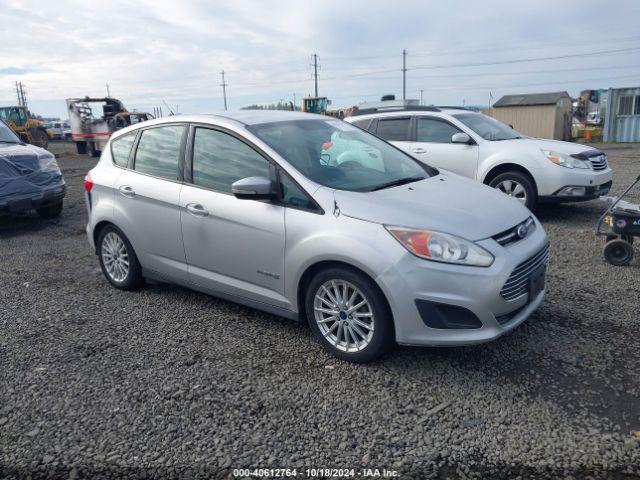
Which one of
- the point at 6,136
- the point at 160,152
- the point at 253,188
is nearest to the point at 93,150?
the point at 6,136

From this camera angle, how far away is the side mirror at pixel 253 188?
3676 millimetres

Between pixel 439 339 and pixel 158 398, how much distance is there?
178 cm

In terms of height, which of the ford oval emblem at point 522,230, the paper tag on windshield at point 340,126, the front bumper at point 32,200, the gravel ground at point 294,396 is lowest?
the gravel ground at point 294,396

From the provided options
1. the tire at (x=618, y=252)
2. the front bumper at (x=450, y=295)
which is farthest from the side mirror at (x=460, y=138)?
the front bumper at (x=450, y=295)

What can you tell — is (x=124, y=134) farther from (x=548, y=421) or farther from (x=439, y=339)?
(x=548, y=421)

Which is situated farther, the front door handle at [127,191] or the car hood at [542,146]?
the car hood at [542,146]

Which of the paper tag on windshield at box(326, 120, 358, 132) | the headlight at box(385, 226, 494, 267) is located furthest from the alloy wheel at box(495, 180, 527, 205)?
the headlight at box(385, 226, 494, 267)

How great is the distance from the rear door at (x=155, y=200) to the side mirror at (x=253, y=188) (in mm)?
856

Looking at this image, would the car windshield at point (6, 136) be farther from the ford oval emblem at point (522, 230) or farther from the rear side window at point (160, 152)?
the ford oval emblem at point (522, 230)

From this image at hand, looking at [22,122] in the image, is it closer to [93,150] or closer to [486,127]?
[93,150]

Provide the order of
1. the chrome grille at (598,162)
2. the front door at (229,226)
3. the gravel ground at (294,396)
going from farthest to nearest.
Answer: the chrome grille at (598,162) < the front door at (229,226) < the gravel ground at (294,396)

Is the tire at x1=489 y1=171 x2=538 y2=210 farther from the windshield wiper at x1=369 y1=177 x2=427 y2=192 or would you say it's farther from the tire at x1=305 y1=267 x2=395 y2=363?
the tire at x1=305 y1=267 x2=395 y2=363

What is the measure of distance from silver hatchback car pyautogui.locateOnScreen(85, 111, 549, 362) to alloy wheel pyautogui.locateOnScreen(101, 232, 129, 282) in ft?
0.10

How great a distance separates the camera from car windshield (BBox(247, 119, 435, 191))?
3.91 meters
